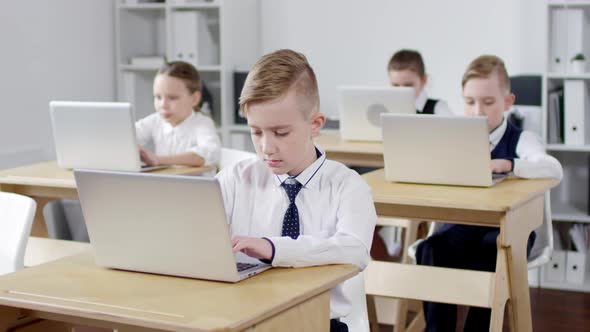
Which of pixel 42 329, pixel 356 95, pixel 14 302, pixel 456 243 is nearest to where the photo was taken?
pixel 14 302

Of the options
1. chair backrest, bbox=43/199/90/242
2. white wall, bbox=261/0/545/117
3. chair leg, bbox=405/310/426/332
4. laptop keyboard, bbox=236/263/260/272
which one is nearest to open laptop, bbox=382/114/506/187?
chair leg, bbox=405/310/426/332

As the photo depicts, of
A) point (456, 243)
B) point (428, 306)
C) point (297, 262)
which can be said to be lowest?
point (428, 306)

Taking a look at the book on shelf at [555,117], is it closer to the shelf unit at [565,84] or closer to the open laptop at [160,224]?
the shelf unit at [565,84]

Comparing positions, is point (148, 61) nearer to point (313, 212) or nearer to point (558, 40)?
point (558, 40)

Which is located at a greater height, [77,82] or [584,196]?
[77,82]

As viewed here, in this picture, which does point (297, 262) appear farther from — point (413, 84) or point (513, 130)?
point (413, 84)

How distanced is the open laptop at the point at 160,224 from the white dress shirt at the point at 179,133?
1.94 meters

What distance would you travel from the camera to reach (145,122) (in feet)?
13.1

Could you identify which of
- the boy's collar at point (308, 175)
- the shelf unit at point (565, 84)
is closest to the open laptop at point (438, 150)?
the boy's collar at point (308, 175)

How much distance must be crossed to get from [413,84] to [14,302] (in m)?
2.94

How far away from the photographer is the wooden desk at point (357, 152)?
3768 millimetres

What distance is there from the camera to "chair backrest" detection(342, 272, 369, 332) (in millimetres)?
1906

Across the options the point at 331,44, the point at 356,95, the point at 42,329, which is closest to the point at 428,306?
the point at 356,95

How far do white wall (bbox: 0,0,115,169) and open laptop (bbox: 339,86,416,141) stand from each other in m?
1.57
